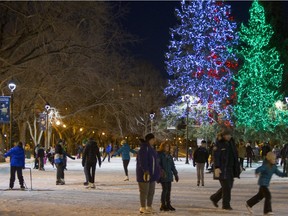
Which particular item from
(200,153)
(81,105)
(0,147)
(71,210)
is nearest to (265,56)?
(81,105)

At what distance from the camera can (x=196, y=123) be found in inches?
2143

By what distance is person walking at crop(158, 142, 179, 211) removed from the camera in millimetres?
14195

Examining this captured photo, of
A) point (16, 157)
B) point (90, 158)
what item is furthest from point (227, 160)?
point (16, 157)

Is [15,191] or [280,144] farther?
[280,144]

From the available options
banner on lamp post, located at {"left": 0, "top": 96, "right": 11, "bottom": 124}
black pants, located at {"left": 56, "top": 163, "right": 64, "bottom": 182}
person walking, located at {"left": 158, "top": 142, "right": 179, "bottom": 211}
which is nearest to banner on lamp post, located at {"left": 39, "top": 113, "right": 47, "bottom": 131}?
banner on lamp post, located at {"left": 0, "top": 96, "right": 11, "bottom": 124}

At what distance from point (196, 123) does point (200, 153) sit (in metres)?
31.7

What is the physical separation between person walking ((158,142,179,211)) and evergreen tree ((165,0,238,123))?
123 ft

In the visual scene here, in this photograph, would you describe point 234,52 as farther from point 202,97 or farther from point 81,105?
point 81,105

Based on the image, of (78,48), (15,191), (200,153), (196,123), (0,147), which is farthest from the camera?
(196,123)

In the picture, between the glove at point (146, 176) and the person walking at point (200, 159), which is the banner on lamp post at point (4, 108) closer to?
the person walking at point (200, 159)

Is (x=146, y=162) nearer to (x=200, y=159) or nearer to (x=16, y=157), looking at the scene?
(x=16, y=157)

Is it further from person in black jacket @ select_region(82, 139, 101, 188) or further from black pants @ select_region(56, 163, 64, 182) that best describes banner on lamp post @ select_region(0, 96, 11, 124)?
person in black jacket @ select_region(82, 139, 101, 188)

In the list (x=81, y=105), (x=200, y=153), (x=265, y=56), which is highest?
(x=265, y=56)

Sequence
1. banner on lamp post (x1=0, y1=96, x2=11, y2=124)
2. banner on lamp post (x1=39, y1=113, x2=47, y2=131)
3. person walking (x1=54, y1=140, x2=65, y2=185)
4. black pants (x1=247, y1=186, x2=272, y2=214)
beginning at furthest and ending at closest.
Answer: banner on lamp post (x1=39, y1=113, x2=47, y2=131) → banner on lamp post (x1=0, y1=96, x2=11, y2=124) → person walking (x1=54, y1=140, x2=65, y2=185) → black pants (x1=247, y1=186, x2=272, y2=214)
